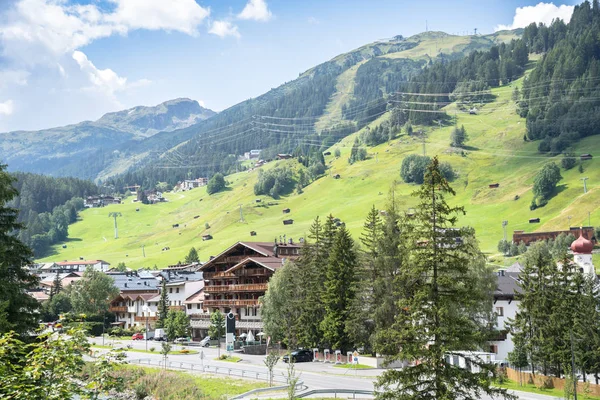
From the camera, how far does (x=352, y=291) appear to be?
251ft

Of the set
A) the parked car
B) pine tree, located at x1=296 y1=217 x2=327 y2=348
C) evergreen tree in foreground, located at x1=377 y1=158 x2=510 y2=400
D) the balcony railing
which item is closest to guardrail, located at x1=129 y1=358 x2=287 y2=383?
the parked car

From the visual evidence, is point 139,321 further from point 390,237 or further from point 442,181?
point 442,181

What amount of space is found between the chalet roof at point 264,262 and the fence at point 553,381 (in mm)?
47935

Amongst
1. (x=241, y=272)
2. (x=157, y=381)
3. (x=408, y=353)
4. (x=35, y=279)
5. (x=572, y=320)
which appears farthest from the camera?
(x=241, y=272)

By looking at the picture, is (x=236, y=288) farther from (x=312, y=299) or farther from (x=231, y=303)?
(x=312, y=299)

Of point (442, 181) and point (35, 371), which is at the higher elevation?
point (442, 181)

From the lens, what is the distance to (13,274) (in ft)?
139

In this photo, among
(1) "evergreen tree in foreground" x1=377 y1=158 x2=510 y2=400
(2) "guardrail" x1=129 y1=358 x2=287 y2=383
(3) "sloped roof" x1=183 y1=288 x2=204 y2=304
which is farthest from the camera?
(3) "sloped roof" x1=183 y1=288 x2=204 y2=304

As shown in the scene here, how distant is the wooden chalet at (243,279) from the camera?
10700 cm

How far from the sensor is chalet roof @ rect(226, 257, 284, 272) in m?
106

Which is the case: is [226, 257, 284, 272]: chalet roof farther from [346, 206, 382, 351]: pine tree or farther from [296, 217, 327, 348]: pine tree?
[346, 206, 382, 351]: pine tree

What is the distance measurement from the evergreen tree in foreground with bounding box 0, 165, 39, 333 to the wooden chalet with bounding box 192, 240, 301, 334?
6227cm

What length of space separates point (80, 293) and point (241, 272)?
4111cm

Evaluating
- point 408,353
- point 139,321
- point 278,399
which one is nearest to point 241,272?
point 139,321
